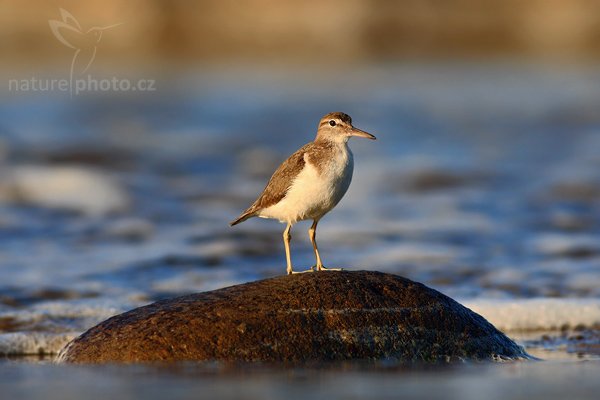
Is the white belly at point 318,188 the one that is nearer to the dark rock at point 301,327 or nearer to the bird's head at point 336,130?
the bird's head at point 336,130

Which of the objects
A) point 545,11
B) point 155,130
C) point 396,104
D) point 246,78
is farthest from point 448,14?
point 155,130

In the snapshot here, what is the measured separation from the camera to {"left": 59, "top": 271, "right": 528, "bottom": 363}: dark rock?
24.6 ft

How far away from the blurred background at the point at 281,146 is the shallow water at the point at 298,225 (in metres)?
0.05

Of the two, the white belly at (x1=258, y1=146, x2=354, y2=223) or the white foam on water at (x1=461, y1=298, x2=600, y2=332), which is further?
the white foam on water at (x1=461, y1=298, x2=600, y2=332)

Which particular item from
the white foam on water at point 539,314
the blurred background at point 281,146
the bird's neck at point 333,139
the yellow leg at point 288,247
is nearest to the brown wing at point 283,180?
the bird's neck at point 333,139

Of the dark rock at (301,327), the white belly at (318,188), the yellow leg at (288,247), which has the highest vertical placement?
the white belly at (318,188)

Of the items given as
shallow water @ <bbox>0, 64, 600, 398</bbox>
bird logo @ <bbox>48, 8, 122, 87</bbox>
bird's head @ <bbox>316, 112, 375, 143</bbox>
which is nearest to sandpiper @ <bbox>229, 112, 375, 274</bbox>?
bird's head @ <bbox>316, 112, 375, 143</bbox>

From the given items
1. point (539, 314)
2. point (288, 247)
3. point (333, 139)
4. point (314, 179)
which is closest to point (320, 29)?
point (539, 314)

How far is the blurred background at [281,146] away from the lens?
38.7 feet

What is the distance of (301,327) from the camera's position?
7.60 metres

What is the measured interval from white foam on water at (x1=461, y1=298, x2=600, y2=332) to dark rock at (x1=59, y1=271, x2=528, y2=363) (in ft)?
5.85

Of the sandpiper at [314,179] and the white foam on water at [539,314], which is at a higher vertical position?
the sandpiper at [314,179]

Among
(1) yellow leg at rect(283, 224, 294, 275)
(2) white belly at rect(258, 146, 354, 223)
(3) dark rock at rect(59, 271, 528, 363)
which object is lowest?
(3) dark rock at rect(59, 271, 528, 363)

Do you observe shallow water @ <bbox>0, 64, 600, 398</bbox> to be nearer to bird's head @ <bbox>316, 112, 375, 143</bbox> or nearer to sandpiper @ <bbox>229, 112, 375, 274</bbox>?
sandpiper @ <bbox>229, 112, 375, 274</bbox>
